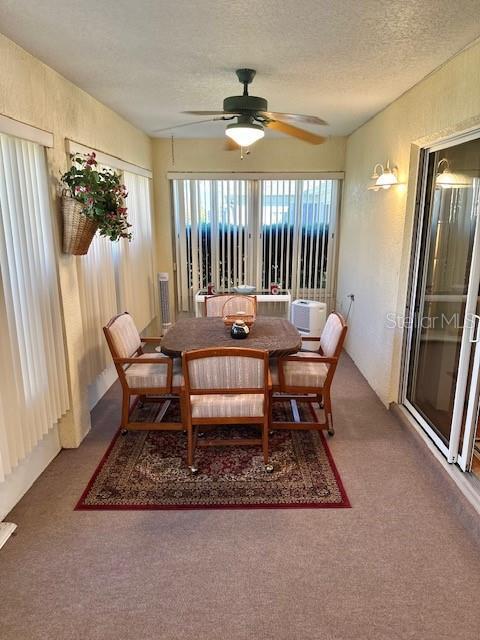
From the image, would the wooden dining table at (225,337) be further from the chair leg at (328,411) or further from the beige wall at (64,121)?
the beige wall at (64,121)

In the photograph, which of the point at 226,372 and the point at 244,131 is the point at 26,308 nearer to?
the point at 226,372

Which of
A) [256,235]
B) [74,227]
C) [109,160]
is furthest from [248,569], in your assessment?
[256,235]

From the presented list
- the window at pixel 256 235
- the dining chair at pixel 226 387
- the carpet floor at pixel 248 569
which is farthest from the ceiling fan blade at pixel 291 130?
the window at pixel 256 235

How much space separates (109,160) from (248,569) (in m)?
3.28

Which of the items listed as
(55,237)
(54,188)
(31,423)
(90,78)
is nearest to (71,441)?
(31,423)

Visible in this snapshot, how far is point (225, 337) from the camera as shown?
11.0 feet

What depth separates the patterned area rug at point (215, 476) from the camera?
8.20ft

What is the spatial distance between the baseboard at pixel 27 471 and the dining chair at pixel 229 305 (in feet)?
6.10

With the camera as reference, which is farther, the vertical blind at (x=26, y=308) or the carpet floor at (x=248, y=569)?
the vertical blind at (x=26, y=308)

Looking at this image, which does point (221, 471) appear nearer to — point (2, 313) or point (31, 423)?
point (31, 423)

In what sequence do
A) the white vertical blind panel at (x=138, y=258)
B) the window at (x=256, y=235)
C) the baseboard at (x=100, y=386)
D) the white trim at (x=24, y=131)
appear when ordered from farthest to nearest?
the window at (x=256, y=235), the white vertical blind panel at (x=138, y=258), the baseboard at (x=100, y=386), the white trim at (x=24, y=131)

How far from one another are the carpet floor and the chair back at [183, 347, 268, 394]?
71 cm

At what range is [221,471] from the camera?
9.17 ft

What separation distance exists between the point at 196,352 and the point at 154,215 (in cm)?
337
